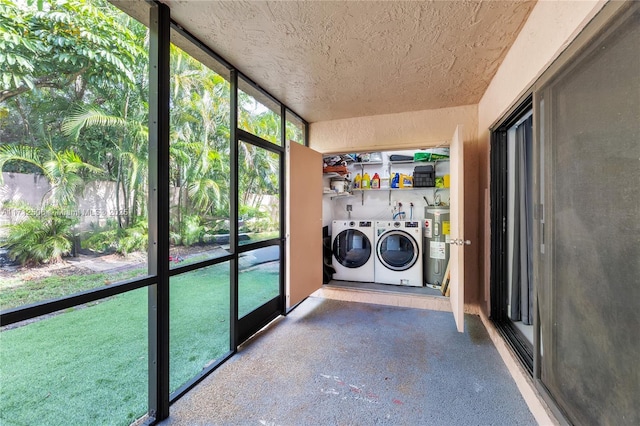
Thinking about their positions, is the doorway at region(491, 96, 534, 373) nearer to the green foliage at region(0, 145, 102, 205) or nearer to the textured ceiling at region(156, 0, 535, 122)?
the textured ceiling at region(156, 0, 535, 122)

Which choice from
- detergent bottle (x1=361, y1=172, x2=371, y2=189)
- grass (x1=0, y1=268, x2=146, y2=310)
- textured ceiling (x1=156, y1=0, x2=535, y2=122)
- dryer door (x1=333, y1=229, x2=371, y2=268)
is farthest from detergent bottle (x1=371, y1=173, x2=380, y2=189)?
grass (x1=0, y1=268, x2=146, y2=310)

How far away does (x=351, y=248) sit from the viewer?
3.70m

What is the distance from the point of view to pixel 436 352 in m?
2.01

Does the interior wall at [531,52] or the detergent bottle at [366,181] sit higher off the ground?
the interior wall at [531,52]

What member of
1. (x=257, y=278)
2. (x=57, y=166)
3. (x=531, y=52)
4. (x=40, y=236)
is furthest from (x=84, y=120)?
(x=531, y=52)

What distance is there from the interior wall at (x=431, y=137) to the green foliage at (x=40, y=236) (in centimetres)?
265

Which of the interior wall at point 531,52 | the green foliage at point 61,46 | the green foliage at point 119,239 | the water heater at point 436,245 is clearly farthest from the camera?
the water heater at point 436,245

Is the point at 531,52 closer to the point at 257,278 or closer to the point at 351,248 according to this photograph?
the point at 257,278

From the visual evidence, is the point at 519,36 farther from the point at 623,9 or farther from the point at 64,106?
the point at 64,106

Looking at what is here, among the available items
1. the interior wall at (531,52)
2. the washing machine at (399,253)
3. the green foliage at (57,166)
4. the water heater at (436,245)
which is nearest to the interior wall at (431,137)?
the interior wall at (531,52)

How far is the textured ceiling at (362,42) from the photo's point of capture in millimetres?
1397

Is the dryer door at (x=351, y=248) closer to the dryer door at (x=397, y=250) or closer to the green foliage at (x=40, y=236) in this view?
the dryer door at (x=397, y=250)

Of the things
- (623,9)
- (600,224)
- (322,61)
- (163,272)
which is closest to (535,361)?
(600,224)

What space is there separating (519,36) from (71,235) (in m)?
2.72
